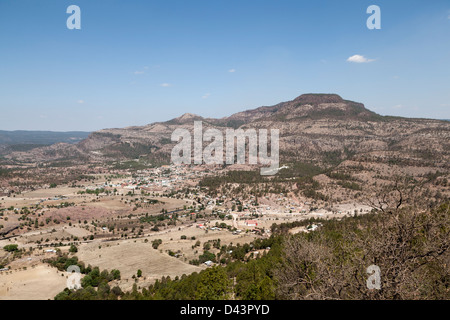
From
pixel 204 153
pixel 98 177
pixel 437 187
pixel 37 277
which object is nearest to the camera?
pixel 37 277

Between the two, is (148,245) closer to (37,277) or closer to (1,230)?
(37,277)

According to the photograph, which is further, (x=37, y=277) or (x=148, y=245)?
(x=148, y=245)

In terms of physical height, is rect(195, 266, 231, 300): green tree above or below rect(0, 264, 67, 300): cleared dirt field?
above

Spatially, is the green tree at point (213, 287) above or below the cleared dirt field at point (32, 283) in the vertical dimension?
above

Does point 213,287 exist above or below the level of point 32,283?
above

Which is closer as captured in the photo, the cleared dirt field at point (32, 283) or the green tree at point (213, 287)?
the green tree at point (213, 287)

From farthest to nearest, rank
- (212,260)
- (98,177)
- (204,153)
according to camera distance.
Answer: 1. (204,153)
2. (98,177)
3. (212,260)

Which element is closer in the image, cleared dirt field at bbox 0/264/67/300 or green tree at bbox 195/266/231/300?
green tree at bbox 195/266/231/300

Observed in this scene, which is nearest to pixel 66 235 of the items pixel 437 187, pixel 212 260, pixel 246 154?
pixel 212 260
